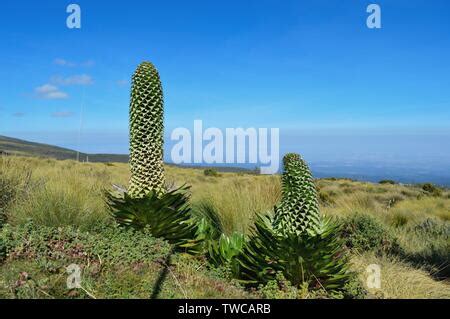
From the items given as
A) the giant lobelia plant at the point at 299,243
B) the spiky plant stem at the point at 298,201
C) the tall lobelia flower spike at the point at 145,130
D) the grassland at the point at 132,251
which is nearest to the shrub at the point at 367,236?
the grassland at the point at 132,251

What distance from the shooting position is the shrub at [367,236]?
9242 mm

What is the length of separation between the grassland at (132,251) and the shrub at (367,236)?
0.02 meters

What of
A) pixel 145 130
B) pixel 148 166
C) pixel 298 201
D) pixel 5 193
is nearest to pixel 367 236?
pixel 298 201

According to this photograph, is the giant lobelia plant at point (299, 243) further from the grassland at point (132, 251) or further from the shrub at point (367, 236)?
the shrub at point (367, 236)

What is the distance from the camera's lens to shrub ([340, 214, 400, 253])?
9242 mm

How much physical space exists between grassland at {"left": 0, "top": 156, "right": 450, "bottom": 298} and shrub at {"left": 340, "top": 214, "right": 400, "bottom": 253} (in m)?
0.02

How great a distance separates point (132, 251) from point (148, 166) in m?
0.98

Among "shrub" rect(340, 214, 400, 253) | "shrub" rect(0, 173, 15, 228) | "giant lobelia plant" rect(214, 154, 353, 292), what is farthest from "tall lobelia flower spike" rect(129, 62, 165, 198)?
"shrub" rect(340, 214, 400, 253)

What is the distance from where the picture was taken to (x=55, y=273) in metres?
4.65

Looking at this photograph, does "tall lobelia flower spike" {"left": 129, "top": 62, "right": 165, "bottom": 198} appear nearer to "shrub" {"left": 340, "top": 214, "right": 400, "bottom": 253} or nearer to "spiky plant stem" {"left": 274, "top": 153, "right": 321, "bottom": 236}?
"spiky plant stem" {"left": 274, "top": 153, "right": 321, "bottom": 236}

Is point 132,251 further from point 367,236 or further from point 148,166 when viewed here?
point 367,236
